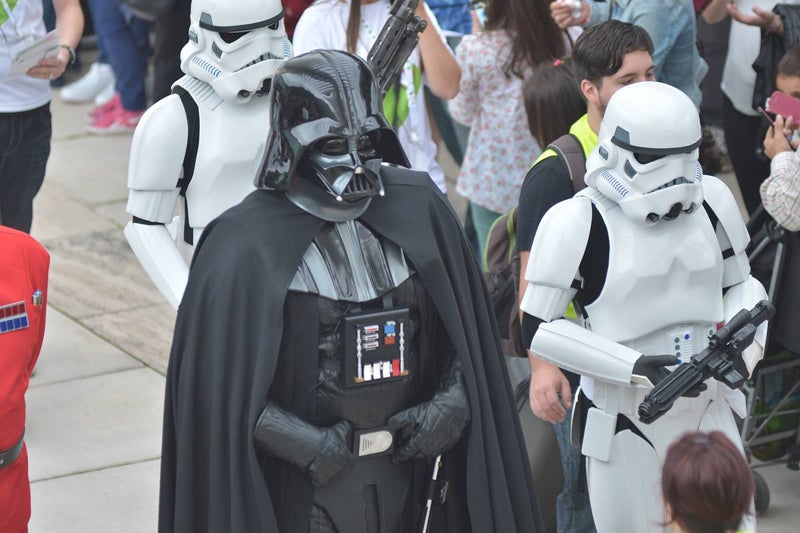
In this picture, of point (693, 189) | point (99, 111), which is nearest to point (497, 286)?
point (693, 189)

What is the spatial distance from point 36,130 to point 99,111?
191 inches

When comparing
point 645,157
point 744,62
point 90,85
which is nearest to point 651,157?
point 645,157

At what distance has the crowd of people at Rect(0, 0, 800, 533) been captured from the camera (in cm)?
333

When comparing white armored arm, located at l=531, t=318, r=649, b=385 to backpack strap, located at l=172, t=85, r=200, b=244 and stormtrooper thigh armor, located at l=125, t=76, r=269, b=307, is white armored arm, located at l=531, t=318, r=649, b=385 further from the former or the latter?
backpack strap, located at l=172, t=85, r=200, b=244

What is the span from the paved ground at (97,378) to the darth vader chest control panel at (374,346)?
2.25 m

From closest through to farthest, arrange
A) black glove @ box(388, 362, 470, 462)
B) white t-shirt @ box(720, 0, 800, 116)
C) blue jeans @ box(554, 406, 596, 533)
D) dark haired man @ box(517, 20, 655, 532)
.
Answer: black glove @ box(388, 362, 470, 462) → dark haired man @ box(517, 20, 655, 532) → blue jeans @ box(554, 406, 596, 533) → white t-shirt @ box(720, 0, 800, 116)

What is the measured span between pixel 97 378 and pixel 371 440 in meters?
3.56

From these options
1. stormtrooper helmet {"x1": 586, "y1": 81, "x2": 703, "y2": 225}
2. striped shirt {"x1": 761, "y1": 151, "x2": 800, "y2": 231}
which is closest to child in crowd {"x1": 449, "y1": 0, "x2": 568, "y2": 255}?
striped shirt {"x1": 761, "y1": 151, "x2": 800, "y2": 231}

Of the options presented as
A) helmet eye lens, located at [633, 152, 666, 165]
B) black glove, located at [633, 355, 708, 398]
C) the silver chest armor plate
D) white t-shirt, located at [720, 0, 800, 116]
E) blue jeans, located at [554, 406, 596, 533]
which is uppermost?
helmet eye lens, located at [633, 152, 666, 165]

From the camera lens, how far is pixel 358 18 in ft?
18.5

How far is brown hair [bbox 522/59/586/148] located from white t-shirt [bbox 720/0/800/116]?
1.77m

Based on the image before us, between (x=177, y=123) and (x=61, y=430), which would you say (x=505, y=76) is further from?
(x=61, y=430)

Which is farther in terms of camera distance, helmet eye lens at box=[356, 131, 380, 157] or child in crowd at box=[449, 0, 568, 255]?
child in crowd at box=[449, 0, 568, 255]

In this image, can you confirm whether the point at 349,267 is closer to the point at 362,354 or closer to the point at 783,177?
the point at 362,354
